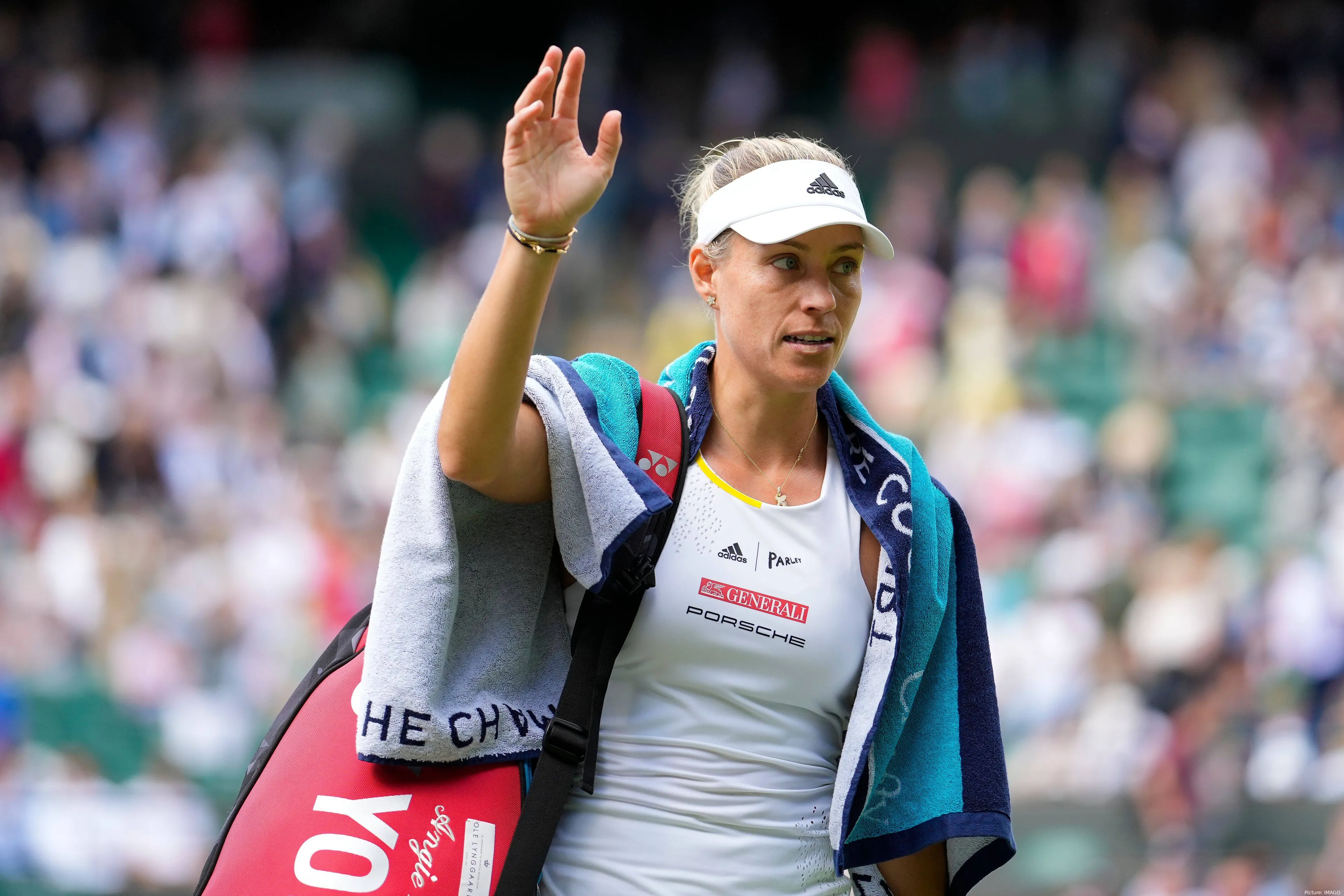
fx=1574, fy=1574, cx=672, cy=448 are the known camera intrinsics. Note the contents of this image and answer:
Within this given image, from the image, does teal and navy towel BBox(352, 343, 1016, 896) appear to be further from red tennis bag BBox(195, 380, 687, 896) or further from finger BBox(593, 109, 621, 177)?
finger BBox(593, 109, 621, 177)

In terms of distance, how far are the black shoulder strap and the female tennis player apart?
41 mm

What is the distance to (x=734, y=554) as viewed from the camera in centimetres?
233

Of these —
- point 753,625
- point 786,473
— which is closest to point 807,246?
point 786,473

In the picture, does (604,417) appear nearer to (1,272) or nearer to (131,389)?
(131,389)

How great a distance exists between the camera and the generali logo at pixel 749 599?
7.52 feet

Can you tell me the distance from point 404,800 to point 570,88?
3.24ft

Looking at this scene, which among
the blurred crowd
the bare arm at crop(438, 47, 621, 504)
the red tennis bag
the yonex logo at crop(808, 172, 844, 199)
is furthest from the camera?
the blurred crowd

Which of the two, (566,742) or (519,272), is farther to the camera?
(566,742)

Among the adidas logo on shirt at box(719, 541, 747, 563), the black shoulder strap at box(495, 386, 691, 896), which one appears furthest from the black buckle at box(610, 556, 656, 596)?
the adidas logo on shirt at box(719, 541, 747, 563)

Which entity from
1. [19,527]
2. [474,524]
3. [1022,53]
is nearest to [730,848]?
[474,524]

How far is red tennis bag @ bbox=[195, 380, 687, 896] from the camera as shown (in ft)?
6.95

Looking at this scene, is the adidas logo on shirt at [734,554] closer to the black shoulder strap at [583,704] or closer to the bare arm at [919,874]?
the black shoulder strap at [583,704]

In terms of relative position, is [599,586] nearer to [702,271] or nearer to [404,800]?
[404,800]
